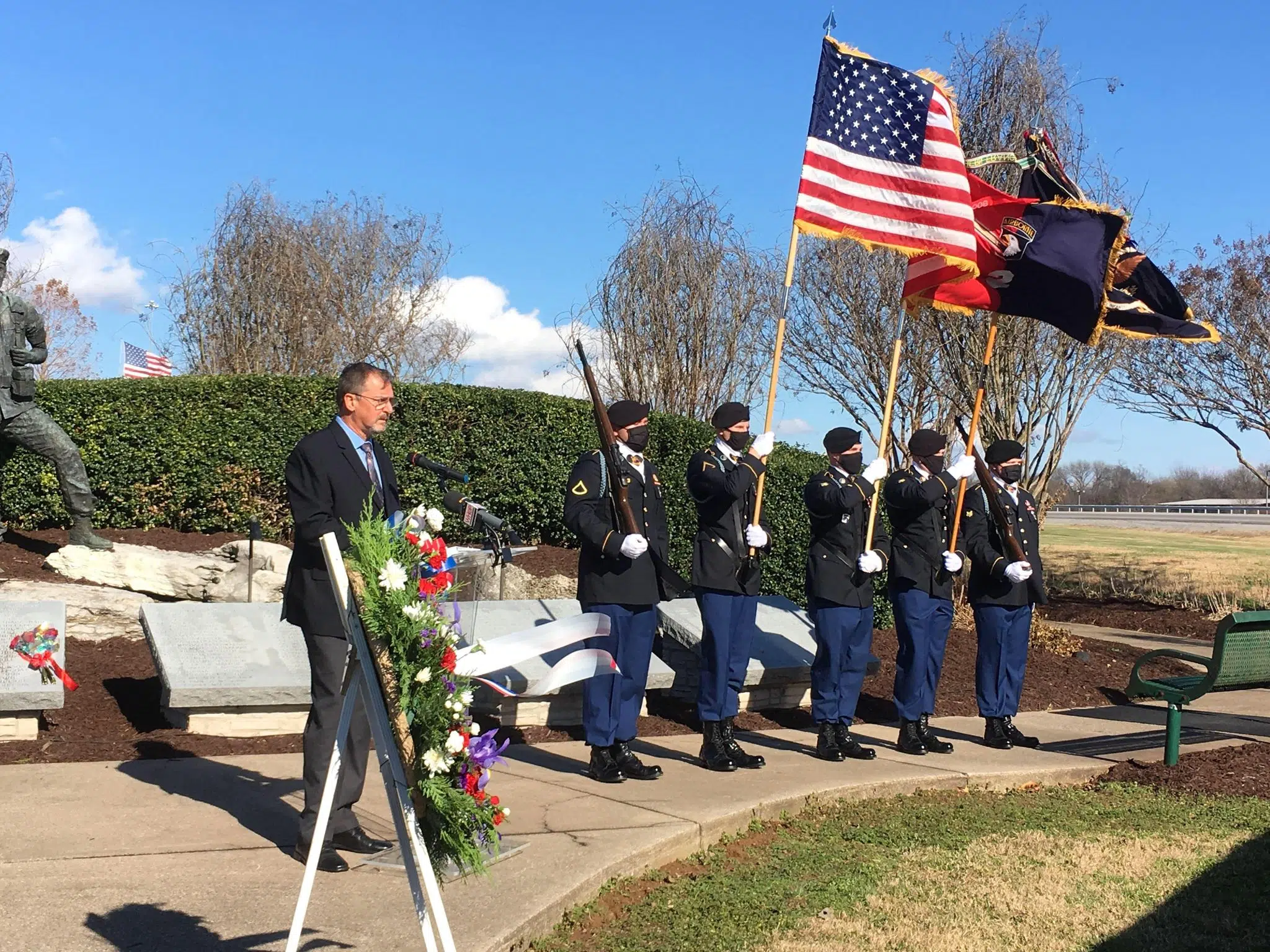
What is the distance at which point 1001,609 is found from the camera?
312 inches

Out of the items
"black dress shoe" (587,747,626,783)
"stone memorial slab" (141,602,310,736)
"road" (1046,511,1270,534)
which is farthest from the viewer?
"road" (1046,511,1270,534)

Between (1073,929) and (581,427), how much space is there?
849 centimetres

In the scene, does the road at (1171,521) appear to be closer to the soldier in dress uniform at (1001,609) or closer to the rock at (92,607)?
the soldier in dress uniform at (1001,609)

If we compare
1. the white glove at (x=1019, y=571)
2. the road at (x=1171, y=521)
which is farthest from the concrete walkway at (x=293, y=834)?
the road at (x=1171, y=521)

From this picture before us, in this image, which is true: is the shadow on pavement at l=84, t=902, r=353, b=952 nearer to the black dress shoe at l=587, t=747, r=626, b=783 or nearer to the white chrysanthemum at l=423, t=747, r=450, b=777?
the white chrysanthemum at l=423, t=747, r=450, b=777

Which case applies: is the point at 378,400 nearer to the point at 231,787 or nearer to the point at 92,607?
the point at 231,787

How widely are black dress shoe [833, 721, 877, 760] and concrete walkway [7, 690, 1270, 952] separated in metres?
0.14

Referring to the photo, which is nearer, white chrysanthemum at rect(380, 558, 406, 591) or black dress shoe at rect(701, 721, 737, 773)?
white chrysanthemum at rect(380, 558, 406, 591)

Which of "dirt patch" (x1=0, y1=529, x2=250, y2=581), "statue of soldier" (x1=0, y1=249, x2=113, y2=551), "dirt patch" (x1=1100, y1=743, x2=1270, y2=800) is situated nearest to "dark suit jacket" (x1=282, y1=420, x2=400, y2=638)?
"dirt patch" (x1=1100, y1=743, x2=1270, y2=800)

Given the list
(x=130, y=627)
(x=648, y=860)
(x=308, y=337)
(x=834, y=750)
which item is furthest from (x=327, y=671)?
(x=308, y=337)

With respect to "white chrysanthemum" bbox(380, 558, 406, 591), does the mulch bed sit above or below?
below

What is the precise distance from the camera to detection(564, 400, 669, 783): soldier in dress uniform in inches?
254

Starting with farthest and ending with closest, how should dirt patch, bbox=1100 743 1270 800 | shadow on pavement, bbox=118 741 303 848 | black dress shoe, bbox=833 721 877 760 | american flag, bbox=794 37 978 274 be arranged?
american flag, bbox=794 37 978 274 < black dress shoe, bbox=833 721 877 760 < dirt patch, bbox=1100 743 1270 800 < shadow on pavement, bbox=118 741 303 848

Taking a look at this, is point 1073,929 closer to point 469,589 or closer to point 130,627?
point 469,589
